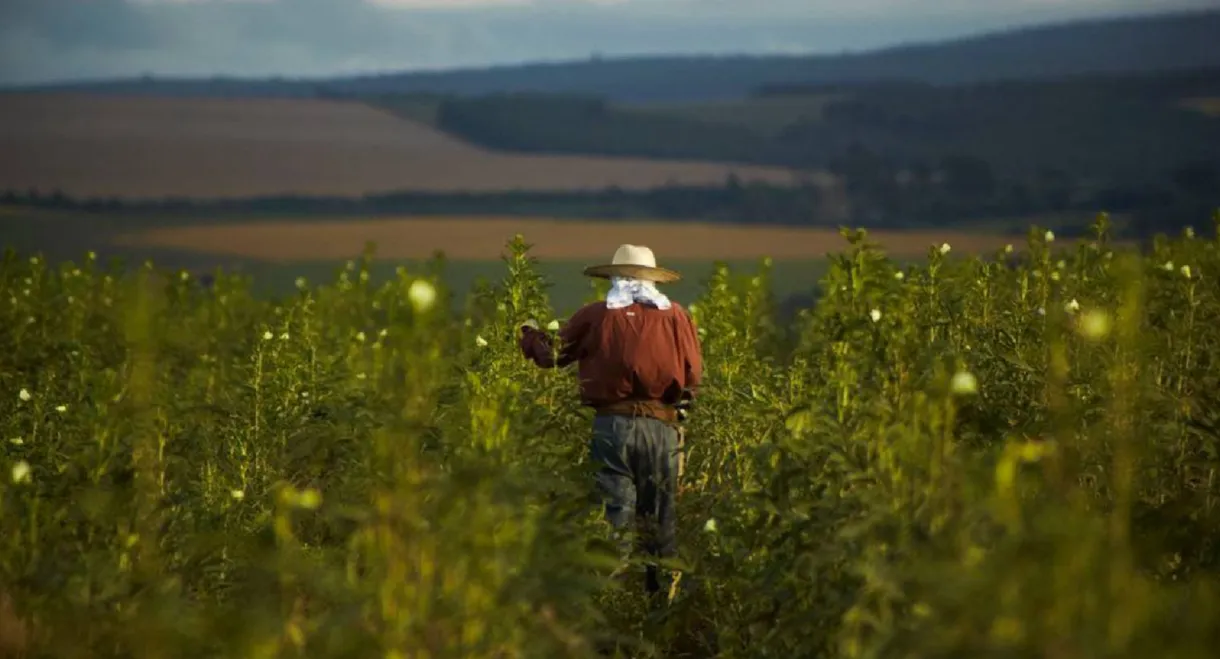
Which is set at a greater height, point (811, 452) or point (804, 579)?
point (811, 452)

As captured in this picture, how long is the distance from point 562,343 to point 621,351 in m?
0.39

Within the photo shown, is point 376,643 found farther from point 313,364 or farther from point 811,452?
point 313,364

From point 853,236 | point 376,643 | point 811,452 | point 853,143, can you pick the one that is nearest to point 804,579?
point 811,452

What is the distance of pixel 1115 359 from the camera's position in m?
9.30

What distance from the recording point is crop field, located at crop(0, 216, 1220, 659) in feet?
20.0

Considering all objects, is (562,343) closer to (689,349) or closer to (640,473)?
(689,349)

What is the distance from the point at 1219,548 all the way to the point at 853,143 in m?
A: 101

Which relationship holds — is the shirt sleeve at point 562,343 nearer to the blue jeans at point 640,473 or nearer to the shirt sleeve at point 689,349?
the blue jeans at point 640,473

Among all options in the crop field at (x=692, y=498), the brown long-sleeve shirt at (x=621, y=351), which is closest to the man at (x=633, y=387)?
the brown long-sleeve shirt at (x=621, y=351)

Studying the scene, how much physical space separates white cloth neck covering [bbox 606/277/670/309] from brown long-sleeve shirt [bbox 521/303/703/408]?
0.04m

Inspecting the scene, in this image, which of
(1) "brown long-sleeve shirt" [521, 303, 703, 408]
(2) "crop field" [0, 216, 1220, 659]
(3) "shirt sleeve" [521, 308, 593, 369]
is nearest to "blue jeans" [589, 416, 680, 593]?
(1) "brown long-sleeve shirt" [521, 303, 703, 408]

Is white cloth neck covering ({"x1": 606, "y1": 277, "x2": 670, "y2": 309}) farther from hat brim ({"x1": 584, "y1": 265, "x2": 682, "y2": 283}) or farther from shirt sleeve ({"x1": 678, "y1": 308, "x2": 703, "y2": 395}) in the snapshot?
shirt sleeve ({"x1": 678, "y1": 308, "x2": 703, "y2": 395})

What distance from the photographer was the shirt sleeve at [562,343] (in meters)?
10.8

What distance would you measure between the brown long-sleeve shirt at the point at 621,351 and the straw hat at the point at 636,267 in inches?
9.7
